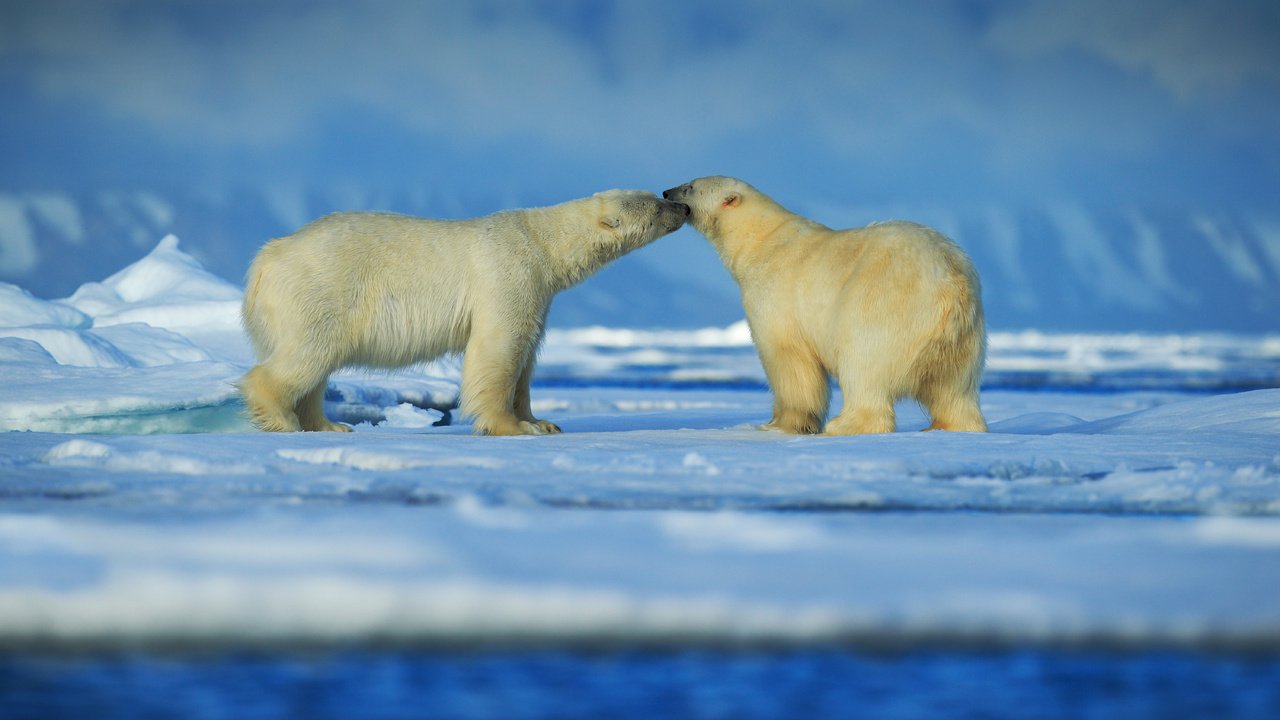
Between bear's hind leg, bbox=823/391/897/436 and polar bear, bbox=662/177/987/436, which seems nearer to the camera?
polar bear, bbox=662/177/987/436

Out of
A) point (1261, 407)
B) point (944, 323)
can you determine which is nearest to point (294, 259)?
point (944, 323)

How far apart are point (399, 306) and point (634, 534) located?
110 inches

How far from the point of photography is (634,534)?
3047 mm

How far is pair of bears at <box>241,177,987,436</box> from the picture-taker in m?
5.20

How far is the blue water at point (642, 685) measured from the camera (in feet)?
6.56

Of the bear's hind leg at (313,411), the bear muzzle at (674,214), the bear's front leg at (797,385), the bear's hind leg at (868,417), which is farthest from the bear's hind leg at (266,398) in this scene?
the bear's hind leg at (868,417)

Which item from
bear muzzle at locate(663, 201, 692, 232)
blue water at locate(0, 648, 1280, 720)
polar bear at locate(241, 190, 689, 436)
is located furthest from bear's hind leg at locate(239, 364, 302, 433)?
blue water at locate(0, 648, 1280, 720)

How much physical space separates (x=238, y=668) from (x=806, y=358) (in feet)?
12.7

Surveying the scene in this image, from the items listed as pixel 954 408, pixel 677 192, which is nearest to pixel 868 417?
pixel 954 408

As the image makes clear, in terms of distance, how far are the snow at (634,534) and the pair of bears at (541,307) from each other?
345 millimetres

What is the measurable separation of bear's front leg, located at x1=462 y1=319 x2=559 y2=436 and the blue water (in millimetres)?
3288

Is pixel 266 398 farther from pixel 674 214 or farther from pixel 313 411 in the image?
pixel 674 214

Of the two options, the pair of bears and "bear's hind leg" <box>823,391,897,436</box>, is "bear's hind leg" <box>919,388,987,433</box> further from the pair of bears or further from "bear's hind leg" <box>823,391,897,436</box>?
"bear's hind leg" <box>823,391,897,436</box>

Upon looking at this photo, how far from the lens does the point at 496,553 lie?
2789 millimetres
